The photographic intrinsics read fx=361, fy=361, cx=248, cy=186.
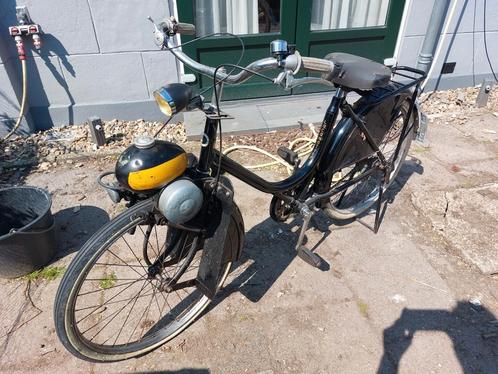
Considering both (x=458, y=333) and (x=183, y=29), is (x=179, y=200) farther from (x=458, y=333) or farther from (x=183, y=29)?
(x=458, y=333)

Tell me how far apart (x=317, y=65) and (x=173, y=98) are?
62 centimetres

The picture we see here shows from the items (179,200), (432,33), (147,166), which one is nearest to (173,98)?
(147,166)

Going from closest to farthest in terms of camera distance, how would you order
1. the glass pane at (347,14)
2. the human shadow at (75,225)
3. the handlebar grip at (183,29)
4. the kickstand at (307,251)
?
the handlebar grip at (183,29) → the kickstand at (307,251) → the human shadow at (75,225) → the glass pane at (347,14)

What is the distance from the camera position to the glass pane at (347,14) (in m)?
4.50

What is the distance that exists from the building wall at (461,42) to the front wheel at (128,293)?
4.13m

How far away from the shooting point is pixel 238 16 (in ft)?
14.1

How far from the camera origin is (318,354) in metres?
2.03

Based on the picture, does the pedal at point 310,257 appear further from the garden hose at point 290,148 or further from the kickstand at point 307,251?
the garden hose at point 290,148

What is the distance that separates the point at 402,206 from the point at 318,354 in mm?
1652

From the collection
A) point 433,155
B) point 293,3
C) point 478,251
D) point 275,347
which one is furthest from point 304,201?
point 293,3

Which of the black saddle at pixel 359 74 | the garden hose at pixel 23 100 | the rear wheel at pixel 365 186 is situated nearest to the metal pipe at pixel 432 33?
the rear wheel at pixel 365 186

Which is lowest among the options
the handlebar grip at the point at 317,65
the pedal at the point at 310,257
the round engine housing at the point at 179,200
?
the pedal at the point at 310,257

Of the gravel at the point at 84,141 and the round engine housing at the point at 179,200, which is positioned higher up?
the round engine housing at the point at 179,200

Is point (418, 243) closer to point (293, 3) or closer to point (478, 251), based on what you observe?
point (478, 251)
